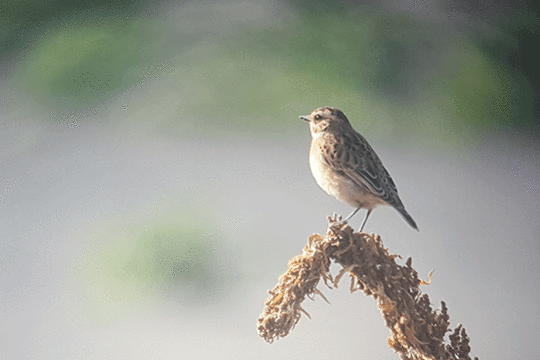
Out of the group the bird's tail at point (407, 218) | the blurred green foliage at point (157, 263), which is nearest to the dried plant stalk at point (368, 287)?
the bird's tail at point (407, 218)

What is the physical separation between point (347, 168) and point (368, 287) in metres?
0.20

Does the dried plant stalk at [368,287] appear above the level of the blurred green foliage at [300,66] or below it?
below

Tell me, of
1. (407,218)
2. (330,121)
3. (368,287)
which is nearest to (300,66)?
(330,121)

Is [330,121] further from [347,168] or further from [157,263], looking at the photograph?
[157,263]

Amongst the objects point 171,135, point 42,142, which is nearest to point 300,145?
point 171,135

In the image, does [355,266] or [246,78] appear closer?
[355,266]

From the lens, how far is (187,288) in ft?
4.51

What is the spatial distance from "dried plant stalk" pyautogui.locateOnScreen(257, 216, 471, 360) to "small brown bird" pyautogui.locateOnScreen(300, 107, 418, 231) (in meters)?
0.12

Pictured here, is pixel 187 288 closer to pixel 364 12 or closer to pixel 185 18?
pixel 185 18

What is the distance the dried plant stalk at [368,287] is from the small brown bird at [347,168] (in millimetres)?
122

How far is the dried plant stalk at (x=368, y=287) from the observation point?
0.77 metres

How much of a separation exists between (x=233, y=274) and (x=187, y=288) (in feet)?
0.39

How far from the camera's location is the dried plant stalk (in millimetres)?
774

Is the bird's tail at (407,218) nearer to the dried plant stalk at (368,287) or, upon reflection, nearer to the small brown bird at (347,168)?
the small brown bird at (347,168)
